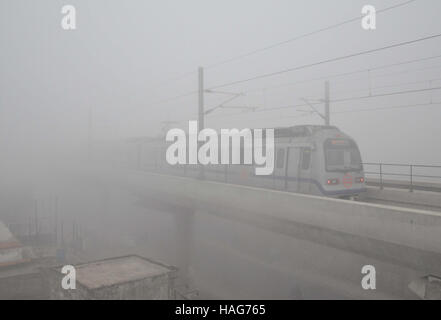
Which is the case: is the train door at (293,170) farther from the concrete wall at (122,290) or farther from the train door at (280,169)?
the concrete wall at (122,290)

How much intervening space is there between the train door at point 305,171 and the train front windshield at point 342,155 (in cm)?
73

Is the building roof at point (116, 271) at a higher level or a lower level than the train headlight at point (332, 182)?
lower

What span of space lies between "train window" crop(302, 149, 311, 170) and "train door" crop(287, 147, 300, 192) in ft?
1.05

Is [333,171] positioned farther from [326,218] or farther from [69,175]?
[69,175]

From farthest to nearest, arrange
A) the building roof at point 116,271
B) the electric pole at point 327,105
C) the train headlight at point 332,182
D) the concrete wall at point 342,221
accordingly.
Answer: the electric pole at point 327,105 → the train headlight at point 332,182 → the building roof at point 116,271 → the concrete wall at point 342,221

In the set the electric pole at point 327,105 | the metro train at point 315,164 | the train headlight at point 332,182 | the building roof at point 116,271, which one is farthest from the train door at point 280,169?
the building roof at point 116,271

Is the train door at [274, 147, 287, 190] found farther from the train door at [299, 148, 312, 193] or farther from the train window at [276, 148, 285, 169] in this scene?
the train door at [299, 148, 312, 193]

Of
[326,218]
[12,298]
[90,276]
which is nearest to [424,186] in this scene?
[326,218]

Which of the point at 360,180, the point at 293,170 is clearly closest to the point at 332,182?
the point at 293,170

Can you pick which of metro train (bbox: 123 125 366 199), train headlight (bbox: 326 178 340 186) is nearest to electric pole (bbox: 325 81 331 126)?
metro train (bbox: 123 125 366 199)

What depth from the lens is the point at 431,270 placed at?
9.35 m

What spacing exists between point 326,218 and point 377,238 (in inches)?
75.0

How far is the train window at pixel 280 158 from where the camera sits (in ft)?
50.2

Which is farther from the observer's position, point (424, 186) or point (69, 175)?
point (69, 175)
